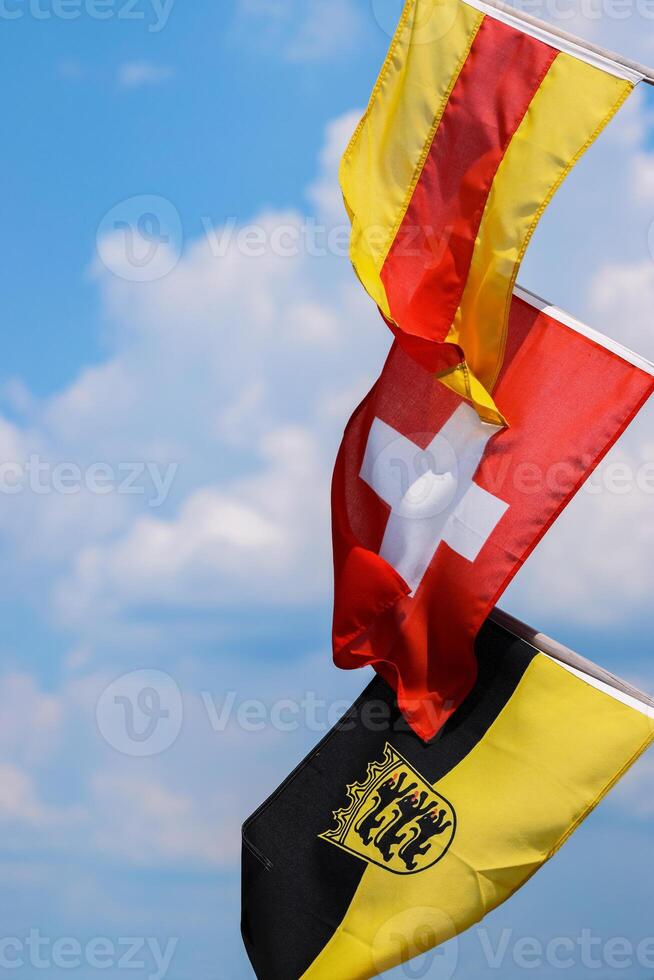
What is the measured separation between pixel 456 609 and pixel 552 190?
142 inches

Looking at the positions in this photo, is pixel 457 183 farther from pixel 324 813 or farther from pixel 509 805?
pixel 324 813

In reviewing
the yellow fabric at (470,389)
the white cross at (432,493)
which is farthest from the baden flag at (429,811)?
the yellow fabric at (470,389)

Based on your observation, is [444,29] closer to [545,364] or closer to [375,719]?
[545,364]

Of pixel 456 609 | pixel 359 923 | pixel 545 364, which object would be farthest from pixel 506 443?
pixel 359 923

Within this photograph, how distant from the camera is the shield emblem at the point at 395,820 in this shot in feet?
37.8

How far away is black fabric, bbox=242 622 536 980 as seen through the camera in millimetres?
11859

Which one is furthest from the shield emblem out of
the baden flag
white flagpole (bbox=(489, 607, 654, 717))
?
white flagpole (bbox=(489, 607, 654, 717))

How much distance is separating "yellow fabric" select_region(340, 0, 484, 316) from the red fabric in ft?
0.34

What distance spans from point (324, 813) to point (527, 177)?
5966 mm

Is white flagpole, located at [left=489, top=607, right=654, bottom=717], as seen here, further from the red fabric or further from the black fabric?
the red fabric

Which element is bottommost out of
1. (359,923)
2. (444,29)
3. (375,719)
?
(359,923)

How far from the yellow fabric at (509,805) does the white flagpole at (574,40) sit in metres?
4.93

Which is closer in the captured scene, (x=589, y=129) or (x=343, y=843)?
(x=589, y=129)

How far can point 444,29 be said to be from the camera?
11898 millimetres
